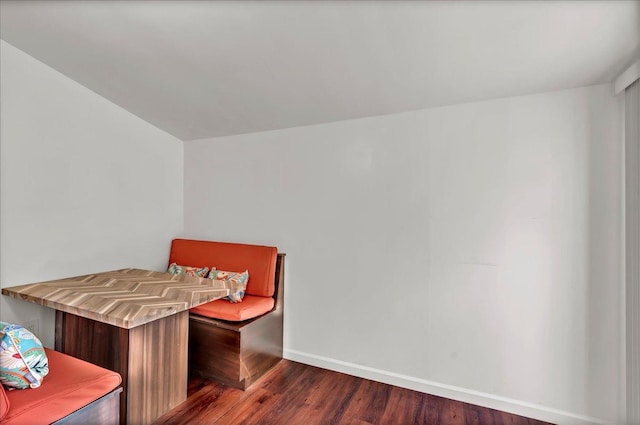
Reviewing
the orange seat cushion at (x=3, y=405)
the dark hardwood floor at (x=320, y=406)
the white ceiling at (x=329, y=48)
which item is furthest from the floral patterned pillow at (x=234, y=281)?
the white ceiling at (x=329, y=48)

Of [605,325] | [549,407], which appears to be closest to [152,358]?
[549,407]

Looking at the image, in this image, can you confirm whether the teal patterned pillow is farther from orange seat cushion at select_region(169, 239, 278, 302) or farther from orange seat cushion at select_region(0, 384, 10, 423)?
orange seat cushion at select_region(169, 239, 278, 302)

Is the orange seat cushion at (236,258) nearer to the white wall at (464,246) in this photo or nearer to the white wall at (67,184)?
the white wall at (464,246)

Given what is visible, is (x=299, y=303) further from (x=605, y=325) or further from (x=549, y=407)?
(x=605, y=325)

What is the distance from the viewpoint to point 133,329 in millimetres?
1689

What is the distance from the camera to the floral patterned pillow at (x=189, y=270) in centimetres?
269

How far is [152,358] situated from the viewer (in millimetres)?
1806

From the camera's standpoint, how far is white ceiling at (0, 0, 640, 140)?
56.1 inches

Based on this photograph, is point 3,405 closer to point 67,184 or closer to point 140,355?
point 140,355

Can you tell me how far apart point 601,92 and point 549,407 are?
6.41ft

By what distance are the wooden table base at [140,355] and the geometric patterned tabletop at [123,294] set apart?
15cm

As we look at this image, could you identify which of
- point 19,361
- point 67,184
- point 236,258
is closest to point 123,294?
point 19,361

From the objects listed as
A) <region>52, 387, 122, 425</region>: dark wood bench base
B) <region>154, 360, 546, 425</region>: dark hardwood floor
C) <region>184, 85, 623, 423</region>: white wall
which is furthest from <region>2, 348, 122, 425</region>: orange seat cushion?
<region>184, 85, 623, 423</region>: white wall

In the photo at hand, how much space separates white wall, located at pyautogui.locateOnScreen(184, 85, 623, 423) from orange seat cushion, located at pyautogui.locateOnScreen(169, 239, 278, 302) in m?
0.19
